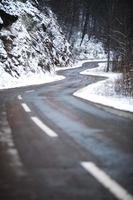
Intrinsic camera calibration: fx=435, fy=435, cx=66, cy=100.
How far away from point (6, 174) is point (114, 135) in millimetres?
3592

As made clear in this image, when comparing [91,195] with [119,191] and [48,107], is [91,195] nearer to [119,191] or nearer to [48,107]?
[119,191]

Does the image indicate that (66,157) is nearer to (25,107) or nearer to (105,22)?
(25,107)

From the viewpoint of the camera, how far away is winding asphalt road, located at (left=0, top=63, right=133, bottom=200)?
5199 millimetres

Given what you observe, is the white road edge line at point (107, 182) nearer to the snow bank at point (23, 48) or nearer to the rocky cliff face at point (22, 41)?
the snow bank at point (23, 48)

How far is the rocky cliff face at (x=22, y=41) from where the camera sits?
108ft

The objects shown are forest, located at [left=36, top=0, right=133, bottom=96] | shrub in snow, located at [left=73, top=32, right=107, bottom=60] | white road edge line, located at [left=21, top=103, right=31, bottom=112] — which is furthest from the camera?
shrub in snow, located at [left=73, top=32, right=107, bottom=60]

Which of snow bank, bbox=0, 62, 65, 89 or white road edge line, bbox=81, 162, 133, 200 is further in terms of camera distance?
snow bank, bbox=0, 62, 65, 89

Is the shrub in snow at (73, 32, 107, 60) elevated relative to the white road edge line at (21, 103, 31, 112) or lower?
lower

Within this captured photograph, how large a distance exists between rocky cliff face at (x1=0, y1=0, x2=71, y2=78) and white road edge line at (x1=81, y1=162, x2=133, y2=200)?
24971 millimetres

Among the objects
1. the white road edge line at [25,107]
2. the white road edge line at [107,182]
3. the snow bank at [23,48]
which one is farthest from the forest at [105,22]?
the white road edge line at [107,182]

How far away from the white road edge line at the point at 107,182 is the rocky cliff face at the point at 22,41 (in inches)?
983

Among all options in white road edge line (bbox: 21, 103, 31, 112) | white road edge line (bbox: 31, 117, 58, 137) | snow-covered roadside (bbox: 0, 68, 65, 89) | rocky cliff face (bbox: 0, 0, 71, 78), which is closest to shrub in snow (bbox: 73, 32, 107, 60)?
rocky cliff face (bbox: 0, 0, 71, 78)

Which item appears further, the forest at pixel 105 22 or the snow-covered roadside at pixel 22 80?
the forest at pixel 105 22

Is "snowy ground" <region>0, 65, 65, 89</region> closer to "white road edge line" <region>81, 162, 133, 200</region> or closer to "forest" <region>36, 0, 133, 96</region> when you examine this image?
"forest" <region>36, 0, 133, 96</region>
